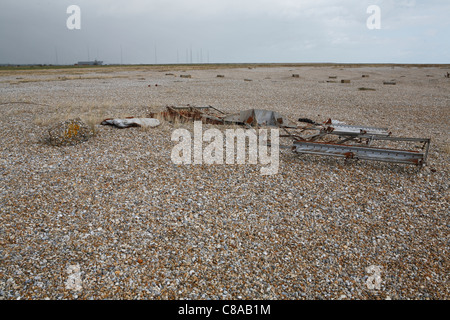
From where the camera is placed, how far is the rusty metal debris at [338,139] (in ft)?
24.8

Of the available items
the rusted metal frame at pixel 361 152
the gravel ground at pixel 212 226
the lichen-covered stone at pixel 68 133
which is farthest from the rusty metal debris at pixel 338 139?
the lichen-covered stone at pixel 68 133

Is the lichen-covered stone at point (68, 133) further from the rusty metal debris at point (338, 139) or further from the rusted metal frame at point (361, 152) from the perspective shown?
the rusted metal frame at point (361, 152)

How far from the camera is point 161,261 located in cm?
441

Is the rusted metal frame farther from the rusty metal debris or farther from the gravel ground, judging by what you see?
the gravel ground

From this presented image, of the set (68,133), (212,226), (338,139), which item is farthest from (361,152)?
(68,133)

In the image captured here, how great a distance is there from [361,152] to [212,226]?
16.3ft

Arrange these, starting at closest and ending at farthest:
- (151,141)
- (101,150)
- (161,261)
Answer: (161,261), (101,150), (151,141)

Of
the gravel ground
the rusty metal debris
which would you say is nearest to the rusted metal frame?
the rusty metal debris

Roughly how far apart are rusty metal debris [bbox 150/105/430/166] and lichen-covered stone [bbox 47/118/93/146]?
3.76 metres

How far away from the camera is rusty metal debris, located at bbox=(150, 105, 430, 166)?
755cm

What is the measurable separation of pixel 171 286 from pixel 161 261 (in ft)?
1.71
